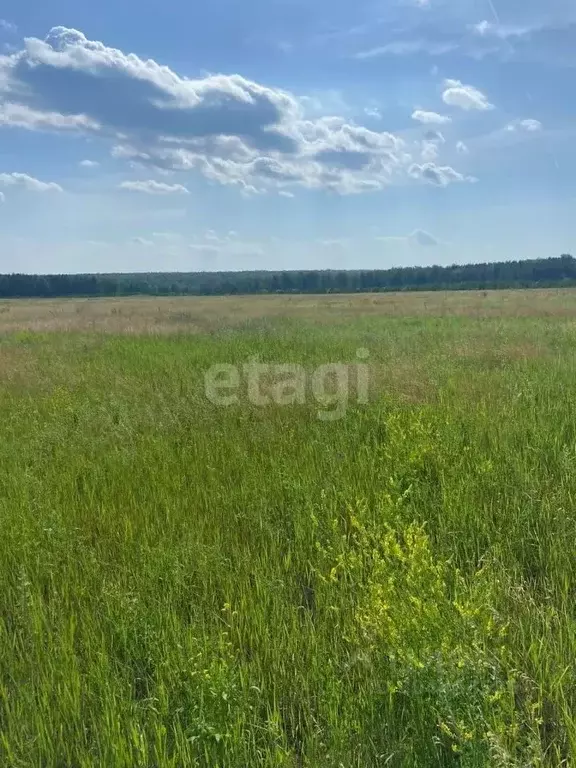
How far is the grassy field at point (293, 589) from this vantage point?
1899 mm

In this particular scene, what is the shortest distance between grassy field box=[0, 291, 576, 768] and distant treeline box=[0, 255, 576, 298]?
96.5m

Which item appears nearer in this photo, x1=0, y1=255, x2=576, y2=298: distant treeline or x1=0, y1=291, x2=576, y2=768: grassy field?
x1=0, y1=291, x2=576, y2=768: grassy field

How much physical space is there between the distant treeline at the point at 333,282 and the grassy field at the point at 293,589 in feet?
317

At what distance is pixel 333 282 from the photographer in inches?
4830

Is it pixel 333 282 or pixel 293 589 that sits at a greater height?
pixel 333 282

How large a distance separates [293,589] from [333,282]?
122595 millimetres

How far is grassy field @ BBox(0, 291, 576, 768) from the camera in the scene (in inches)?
74.8

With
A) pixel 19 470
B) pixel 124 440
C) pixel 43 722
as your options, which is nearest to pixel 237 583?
pixel 43 722

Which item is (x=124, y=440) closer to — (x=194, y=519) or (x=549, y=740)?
(x=194, y=519)

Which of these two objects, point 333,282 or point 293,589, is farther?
point 333,282

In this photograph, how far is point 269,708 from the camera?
2039mm

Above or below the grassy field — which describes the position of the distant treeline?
above

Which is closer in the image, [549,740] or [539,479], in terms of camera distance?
[549,740]

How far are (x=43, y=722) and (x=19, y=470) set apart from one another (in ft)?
10.2
